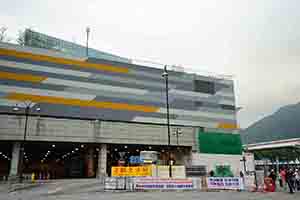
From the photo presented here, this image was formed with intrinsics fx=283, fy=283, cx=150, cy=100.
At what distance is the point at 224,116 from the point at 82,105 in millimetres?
34231

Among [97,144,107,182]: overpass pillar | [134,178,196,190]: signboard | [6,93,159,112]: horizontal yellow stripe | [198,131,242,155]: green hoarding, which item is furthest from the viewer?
[198,131,242,155]: green hoarding

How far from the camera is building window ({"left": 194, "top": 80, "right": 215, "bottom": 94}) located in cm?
6650

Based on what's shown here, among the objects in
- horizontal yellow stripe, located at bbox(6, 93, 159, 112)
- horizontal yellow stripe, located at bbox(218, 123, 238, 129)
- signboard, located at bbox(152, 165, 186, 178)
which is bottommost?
signboard, located at bbox(152, 165, 186, 178)

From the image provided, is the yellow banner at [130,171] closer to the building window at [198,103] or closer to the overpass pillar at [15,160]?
the overpass pillar at [15,160]

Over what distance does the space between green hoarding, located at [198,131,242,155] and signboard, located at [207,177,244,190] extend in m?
37.8

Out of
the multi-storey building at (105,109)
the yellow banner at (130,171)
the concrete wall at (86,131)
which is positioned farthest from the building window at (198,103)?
the yellow banner at (130,171)

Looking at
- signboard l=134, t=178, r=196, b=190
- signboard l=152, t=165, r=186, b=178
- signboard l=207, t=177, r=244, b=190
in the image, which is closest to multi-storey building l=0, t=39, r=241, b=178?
signboard l=152, t=165, r=186, b=178

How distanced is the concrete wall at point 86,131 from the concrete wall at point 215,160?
3.26 meters

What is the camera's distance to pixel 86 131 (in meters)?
51.2

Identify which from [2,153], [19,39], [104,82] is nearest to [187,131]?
[104,82]

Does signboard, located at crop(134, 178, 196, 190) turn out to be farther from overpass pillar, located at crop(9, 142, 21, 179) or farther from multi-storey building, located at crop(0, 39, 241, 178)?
overpass pillar, located at crop(9, 142, 21, 179)

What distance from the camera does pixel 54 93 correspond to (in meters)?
51.5

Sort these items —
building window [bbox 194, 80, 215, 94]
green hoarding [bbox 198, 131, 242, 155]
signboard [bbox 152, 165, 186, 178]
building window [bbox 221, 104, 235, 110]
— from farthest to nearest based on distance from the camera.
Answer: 1. building window [bbox 221, 104, 235, 110]
2. building window [bbox 194, 80, 215, 94]
3. green hoarding [bbox 198, 131, 242, 155]
4. signboard [bbox 152, 165, 186, 178]

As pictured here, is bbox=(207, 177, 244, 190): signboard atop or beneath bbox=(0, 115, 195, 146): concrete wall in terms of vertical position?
beneath
